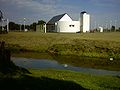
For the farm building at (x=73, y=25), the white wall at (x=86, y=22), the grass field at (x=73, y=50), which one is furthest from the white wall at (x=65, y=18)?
the grass field at (x=73, y=50)

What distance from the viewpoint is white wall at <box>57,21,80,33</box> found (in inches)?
4026

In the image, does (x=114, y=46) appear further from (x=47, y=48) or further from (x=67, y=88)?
(x=67, y=88)

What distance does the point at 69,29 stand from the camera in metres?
103

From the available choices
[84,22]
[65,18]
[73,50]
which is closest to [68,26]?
[84,22]

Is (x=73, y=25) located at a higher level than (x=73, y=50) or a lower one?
higher

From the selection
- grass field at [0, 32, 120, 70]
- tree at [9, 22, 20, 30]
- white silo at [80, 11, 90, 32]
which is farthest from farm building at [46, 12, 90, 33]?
grass field at [0, 32, 120, 70]

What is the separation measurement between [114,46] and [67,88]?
3213cm

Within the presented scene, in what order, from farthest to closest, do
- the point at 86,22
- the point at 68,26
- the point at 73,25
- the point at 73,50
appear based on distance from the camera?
the point at 86,22 < the point at 73,25 < the point at 68,26 < the point at 73,50

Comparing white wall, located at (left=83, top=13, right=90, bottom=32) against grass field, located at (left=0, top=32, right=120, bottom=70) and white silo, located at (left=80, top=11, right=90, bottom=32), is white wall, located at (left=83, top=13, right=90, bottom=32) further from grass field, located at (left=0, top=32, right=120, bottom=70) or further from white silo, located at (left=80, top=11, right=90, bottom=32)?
grass field, located at (left=0, top=32, right=120, bottom=70)

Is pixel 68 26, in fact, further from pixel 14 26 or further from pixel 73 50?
pixel 73 50

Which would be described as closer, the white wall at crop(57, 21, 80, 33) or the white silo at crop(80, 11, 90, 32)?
the white wall at crop(57, 21, 80, 33)

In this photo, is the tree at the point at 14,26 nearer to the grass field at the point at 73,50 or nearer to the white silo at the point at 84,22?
the white silo at the point at 84,22

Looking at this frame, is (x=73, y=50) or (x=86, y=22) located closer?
(x=73, y=50)

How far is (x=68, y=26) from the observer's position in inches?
4021
